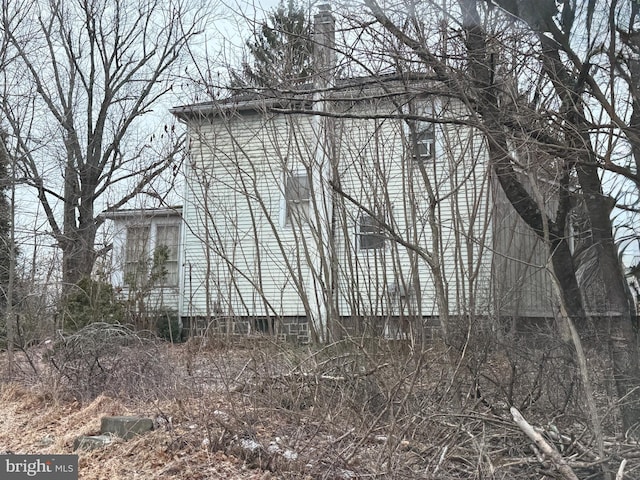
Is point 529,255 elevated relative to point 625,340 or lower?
elevated

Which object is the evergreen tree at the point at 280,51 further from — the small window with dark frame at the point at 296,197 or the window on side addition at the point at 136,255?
the window on side addition at the point at 136,255

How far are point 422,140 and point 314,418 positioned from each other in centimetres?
397

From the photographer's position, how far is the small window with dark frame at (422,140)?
7.05m

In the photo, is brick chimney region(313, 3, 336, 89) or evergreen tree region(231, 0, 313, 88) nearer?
brick chimney region(313, 3, 336, 89)

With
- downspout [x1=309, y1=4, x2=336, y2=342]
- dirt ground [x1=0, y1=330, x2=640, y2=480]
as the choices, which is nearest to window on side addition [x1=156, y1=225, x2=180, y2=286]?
downspout [x1=309, y1=4, x2=336, y2=342]

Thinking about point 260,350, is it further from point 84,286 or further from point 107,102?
point 107,102

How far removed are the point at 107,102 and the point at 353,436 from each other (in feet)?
52.5

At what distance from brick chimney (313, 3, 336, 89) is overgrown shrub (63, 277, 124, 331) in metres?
5.37

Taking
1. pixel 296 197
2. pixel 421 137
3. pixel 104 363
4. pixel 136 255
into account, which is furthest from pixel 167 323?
pixel 421 137

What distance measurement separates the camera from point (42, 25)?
1630cm

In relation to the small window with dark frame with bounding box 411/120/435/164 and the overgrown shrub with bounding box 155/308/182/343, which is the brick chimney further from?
the overgrown shrub with bounding box 155/308/182/343

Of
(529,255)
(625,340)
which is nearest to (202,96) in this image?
(529,255)

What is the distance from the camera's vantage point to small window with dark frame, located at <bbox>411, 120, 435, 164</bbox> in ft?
23.1

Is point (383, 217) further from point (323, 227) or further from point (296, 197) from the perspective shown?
point (296, 197)
